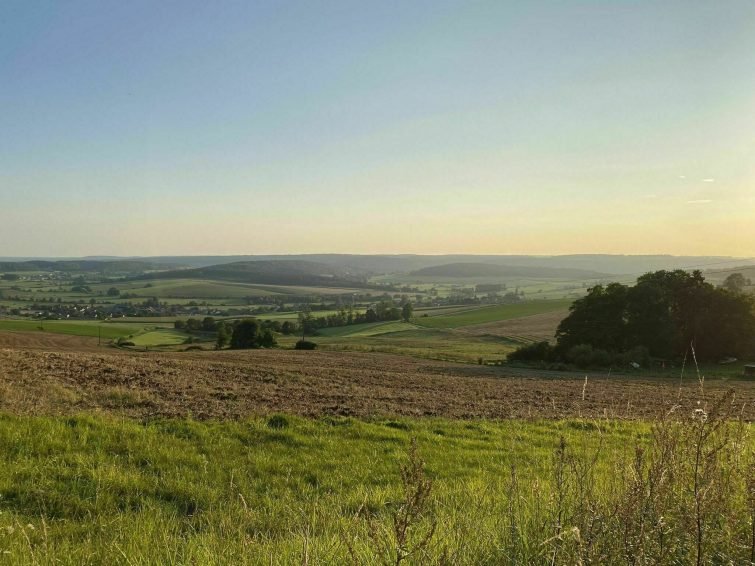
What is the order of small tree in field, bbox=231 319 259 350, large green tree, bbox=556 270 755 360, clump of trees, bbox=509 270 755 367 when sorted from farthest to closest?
small tree in field, bbox=231 319 259 350 < large green tree, bbox=556 270 755 360 < clump of trees, bbox=509 270 755 367

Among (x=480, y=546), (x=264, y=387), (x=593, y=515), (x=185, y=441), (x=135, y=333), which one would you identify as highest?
(x=593, y=515)

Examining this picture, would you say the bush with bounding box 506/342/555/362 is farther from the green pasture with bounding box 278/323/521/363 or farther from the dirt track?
the dirt track

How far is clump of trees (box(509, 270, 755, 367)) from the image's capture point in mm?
49062

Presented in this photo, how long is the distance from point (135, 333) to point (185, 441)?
89495mm

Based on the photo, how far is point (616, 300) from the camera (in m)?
51.6

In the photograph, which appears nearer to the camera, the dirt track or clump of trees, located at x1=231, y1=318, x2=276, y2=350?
the dirt track

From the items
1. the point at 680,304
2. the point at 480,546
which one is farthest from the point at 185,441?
the point at 680,304

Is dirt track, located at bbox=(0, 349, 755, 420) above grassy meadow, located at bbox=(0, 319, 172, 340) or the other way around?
above

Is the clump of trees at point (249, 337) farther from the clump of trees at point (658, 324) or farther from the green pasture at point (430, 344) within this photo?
the clump of trees at point (658, 324)

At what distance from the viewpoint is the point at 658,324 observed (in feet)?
162

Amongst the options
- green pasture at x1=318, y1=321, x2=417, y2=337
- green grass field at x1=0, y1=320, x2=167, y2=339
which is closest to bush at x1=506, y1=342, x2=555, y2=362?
green pasture at x1=318, y1=321, x2=417, y2=337

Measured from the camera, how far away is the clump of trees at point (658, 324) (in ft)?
161

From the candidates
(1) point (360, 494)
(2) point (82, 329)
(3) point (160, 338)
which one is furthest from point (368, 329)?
(1) point (360, 494)

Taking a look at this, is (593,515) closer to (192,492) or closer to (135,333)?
(192,492)
